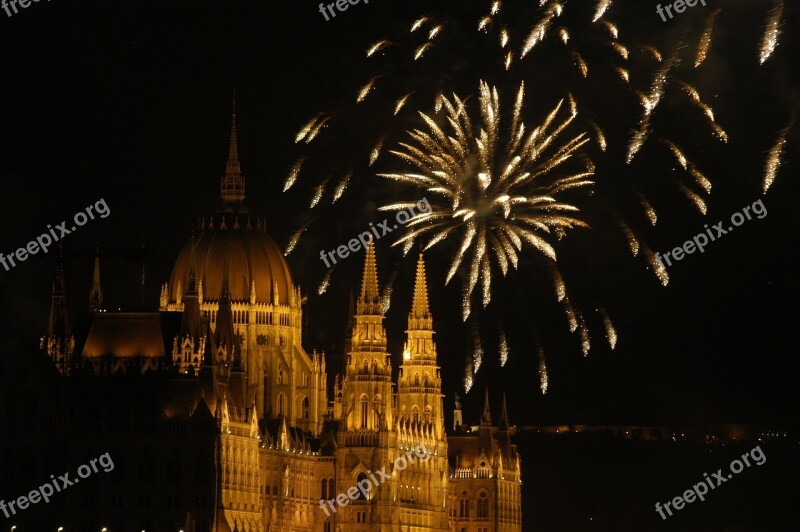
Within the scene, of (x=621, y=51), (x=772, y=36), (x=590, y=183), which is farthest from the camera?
(x=590, y=183)

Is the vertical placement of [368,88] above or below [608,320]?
above

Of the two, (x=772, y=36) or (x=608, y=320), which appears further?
(x=608, y=320)

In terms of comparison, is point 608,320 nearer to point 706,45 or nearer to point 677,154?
point 677,154

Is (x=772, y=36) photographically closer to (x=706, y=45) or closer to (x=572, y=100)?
(x=706, y=45)

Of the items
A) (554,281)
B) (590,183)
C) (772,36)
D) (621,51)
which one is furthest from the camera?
(554,281)

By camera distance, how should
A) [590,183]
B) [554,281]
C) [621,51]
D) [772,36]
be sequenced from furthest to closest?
[554,281]
[590,183]
[621,51]
[772,36]

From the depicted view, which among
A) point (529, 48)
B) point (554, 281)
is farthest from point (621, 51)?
point (554, 281)

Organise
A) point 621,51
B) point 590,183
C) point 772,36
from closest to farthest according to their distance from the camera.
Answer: point 772,36 → point 621,51 → point 590,183

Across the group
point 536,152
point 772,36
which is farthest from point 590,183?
point 772,36

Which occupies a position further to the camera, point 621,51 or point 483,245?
point 483,245
